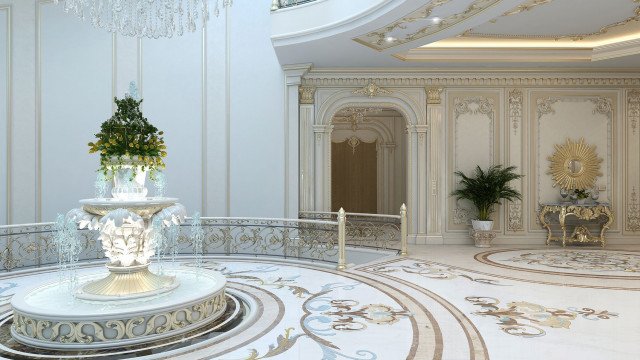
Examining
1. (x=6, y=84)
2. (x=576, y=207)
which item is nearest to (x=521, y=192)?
(x=576, y=207)

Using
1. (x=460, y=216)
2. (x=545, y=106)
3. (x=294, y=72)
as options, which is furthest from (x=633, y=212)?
(x=294, y=72)

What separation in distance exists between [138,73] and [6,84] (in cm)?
240

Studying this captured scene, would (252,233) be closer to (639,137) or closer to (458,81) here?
(458,81)

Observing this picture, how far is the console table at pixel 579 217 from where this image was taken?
866 cm

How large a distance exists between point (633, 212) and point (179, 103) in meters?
9.87

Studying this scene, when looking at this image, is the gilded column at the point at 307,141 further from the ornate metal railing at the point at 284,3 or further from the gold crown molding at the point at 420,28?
the gold crown molding at the point at 420,28

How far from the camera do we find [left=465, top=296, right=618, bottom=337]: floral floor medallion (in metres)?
3.92

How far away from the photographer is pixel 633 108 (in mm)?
9250

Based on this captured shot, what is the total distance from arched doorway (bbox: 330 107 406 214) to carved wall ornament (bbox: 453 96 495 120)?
133 inches

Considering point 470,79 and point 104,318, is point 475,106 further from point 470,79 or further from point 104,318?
point 104,318

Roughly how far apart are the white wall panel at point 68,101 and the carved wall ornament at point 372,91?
5.10 metres

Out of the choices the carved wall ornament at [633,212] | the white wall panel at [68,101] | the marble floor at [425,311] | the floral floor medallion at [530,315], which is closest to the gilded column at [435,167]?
the marble floor at [425,311]

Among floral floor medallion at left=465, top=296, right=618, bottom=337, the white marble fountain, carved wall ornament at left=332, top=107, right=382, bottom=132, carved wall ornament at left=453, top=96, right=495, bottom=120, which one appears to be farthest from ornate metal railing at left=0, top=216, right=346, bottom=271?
carved wall ornament at left=332, top=107, right=382, bottom=132

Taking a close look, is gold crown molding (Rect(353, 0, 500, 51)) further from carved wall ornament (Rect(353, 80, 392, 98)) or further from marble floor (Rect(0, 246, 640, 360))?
marble floor (Rect(0, 246, 640, 360))
